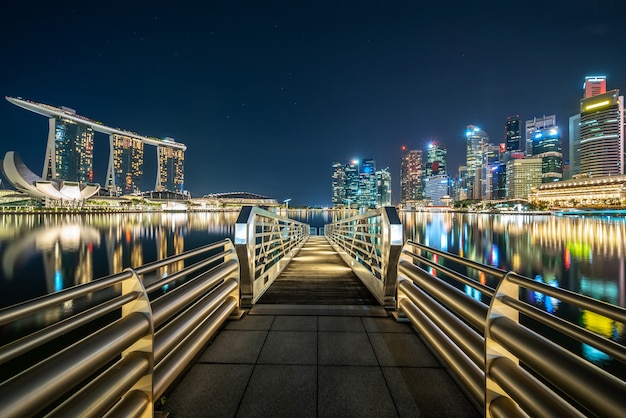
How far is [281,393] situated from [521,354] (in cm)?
186

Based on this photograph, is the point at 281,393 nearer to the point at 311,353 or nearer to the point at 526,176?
the point at 311,353

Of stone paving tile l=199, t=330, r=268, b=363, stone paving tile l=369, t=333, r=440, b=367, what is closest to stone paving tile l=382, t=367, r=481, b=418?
stone paving tile l=369, t=333, r=440, b=367

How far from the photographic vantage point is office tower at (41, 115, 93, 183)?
162250 millimetres

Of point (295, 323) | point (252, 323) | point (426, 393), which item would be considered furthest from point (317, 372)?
point (252, 323)

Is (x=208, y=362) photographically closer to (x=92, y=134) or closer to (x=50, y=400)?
(x=50, y=400)

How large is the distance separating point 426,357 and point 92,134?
243m

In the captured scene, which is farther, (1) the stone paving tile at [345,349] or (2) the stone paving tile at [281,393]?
(1) the stone paving tile at [345,349]

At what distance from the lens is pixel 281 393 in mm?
2607

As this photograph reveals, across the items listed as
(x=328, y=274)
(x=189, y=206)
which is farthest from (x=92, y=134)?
(x=328, y=274)

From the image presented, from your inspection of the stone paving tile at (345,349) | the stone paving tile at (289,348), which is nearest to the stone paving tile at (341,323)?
the stone paving tile at (345,349)

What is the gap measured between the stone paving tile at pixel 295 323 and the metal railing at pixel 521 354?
1.59 m

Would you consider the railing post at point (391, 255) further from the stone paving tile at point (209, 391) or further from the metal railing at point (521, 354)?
the stone paving tile at point (209, 391)

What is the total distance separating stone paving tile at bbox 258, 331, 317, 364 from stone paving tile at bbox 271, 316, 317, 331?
0.13 m

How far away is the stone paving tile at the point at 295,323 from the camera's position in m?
3.96
